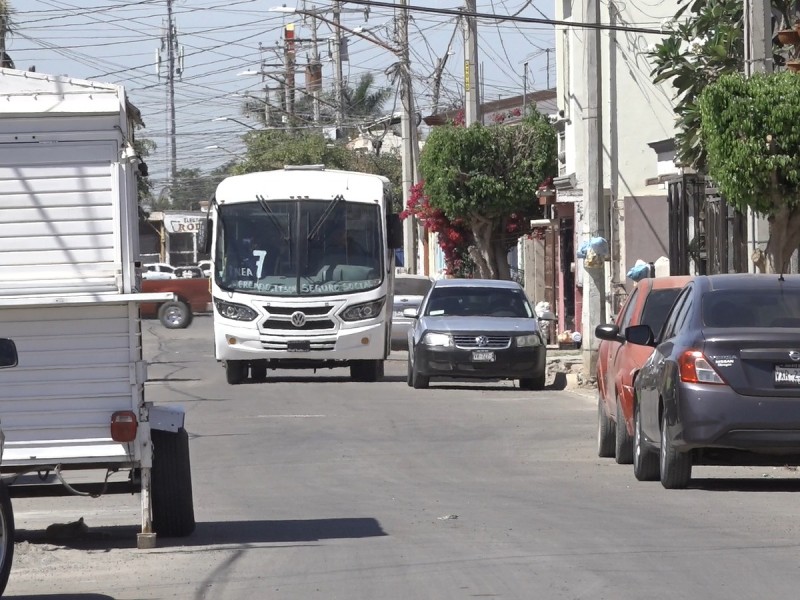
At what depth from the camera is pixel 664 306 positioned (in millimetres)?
15023

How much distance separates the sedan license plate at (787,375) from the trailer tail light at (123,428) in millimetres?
4843

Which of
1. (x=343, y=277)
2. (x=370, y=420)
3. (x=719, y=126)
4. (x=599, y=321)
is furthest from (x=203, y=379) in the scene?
(x=719, y=126)

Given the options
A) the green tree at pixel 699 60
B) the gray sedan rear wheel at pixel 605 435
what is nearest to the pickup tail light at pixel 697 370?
the gray sedan rear wheel at pixel 605 435

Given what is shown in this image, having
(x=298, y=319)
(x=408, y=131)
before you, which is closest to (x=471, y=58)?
(x=408, y=131)

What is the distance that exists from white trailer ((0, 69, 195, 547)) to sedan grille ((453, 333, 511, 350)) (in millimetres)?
14092

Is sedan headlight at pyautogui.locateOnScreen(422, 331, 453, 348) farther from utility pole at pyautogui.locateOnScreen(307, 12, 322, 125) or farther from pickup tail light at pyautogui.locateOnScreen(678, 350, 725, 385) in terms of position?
utility pole at pyautogui.locateOnScreen(307, 12, 322, 125)

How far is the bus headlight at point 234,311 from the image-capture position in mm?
25641

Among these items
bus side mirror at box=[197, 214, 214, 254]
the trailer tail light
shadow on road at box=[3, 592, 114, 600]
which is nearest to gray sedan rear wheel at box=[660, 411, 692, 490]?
the trailer tail light

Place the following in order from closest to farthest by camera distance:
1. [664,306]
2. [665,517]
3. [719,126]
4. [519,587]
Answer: [519,587] → [665,517] → [664,306] → [719,126]

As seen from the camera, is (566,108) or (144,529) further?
(566,108)

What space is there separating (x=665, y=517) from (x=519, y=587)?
284cm

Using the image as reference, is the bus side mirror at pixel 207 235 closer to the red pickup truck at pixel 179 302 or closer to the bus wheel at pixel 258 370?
the bus wheel at pixel 258 370

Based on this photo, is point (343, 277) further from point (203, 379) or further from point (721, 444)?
point (721, 444)

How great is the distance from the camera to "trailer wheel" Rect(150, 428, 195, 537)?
10.2 metres
